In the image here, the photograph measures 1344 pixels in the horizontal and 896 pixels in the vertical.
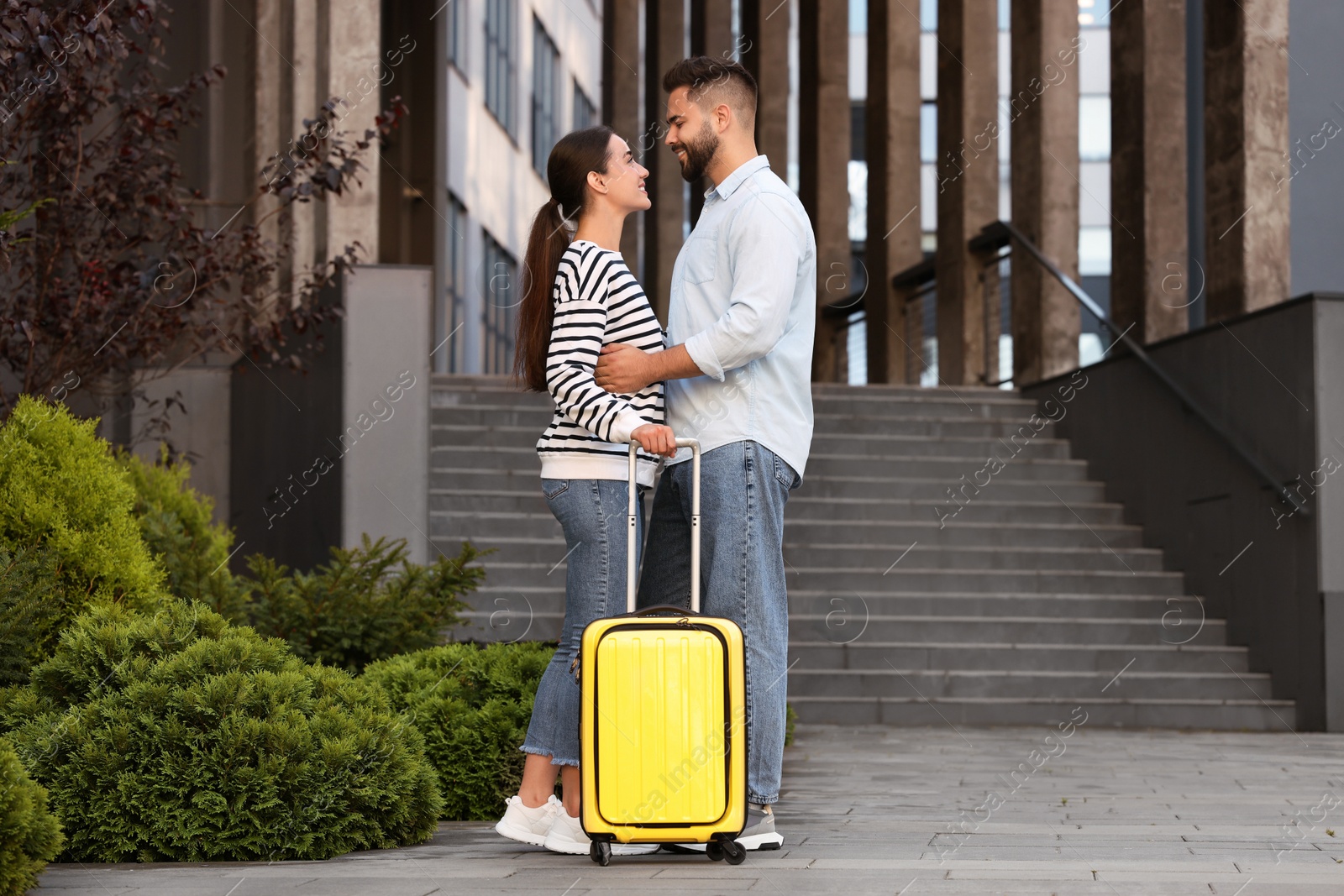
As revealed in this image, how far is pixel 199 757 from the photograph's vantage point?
15.7ft

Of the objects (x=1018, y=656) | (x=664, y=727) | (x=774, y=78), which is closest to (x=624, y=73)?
(x=774, y=78)

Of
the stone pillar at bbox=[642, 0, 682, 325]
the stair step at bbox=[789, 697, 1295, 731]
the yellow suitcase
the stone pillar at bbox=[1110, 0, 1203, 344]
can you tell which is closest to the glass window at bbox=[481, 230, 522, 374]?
the stone pillar at bbox=[642, 0, 682, 325]

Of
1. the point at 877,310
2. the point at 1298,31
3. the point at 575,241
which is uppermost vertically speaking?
the point at 1298,31

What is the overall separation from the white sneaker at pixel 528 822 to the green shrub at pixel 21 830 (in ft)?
4.09

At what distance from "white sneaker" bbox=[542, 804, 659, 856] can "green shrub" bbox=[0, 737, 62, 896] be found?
1.29m

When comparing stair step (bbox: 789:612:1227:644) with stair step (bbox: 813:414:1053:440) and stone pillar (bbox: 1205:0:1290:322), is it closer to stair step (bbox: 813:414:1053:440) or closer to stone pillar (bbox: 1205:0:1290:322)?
stone pillar (bbox: 1205:0:1290:322)

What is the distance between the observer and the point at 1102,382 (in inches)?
506

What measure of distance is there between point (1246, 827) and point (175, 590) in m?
3.99

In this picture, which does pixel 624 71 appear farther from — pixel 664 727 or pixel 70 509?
pixel 664 727

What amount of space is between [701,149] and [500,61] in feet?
78.7

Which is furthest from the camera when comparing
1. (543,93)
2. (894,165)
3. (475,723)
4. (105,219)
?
(543,93)

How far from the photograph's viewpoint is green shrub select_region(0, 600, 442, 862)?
4750mm

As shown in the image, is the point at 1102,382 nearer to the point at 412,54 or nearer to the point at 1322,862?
the point at 1322,862

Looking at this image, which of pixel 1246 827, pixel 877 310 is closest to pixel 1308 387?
pixel 1246 827
